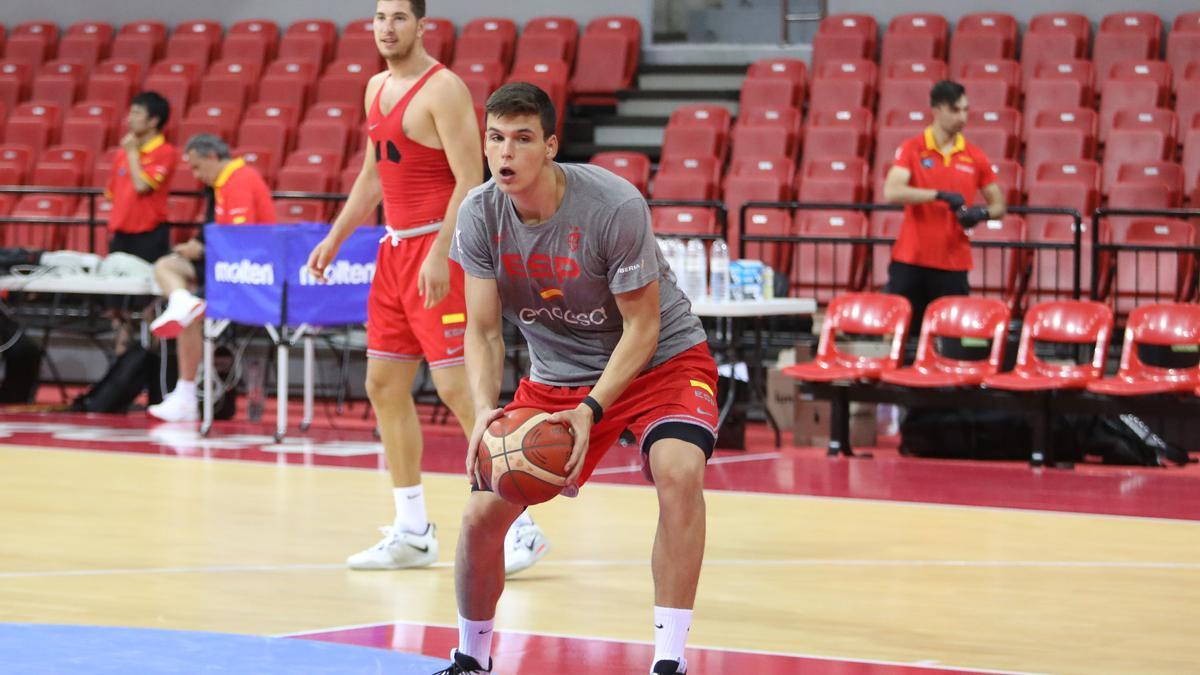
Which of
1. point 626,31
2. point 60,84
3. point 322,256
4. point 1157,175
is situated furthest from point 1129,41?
point 60,84

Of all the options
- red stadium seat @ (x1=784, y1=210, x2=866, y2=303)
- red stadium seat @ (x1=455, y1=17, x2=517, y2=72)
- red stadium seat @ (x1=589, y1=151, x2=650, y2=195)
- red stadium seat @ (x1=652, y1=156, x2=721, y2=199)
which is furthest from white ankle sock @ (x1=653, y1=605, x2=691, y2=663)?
red stadium seat @ (x1=455, y1=17, x2=517, y2=72)

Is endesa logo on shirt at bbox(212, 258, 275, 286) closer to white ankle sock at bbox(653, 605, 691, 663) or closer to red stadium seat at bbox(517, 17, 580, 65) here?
white ankle sock at bbox(653, 605, 691, 663)

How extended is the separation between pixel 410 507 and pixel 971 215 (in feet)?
14.3

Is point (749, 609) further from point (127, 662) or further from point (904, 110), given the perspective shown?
point (904, 110)

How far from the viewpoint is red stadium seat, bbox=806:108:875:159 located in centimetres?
1279

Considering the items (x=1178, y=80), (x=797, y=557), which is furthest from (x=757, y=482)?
(x=1178, y=80)

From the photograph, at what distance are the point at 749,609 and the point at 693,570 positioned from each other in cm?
125

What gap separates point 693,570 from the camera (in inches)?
152

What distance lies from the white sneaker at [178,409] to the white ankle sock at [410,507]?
512 centimetres

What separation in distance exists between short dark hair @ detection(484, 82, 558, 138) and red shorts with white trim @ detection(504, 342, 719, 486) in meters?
0.62

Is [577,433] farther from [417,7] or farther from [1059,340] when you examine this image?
[1059,340]

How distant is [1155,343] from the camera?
8.89 m

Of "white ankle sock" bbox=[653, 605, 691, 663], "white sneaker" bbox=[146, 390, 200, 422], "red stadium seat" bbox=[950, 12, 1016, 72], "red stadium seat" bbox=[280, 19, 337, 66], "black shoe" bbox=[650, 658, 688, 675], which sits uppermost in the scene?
"red stadium seat" bbox=[280, 19, 337, 66]

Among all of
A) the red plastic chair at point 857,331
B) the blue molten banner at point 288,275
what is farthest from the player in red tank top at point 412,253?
the red plastic chair at point 857,331
